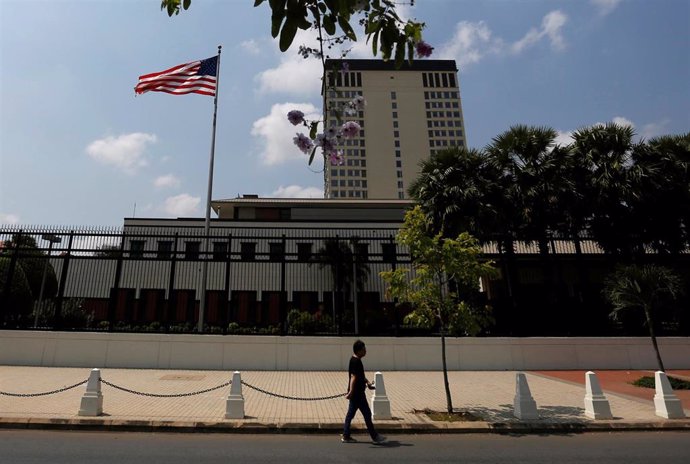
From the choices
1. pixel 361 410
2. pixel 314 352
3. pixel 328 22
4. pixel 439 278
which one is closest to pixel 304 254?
pixel 314 352

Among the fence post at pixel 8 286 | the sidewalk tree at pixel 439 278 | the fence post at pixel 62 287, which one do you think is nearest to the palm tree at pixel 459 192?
the sidewalk tree at pixel 439 278

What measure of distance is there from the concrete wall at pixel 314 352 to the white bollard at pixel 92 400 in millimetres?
5578

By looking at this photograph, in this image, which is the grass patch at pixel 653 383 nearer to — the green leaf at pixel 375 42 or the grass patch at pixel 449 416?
the grass patch at pixel 449 416

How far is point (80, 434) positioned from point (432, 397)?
7071 mm

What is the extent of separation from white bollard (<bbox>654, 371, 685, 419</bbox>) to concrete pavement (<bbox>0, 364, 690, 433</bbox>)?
0.51ft

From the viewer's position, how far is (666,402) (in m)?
7.82

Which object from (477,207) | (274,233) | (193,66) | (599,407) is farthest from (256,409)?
(274,233)

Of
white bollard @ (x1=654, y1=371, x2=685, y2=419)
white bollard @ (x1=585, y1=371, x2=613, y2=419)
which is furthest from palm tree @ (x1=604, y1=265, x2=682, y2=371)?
white bollard @ (x1=585, y1=371, x2=613, y2=419)

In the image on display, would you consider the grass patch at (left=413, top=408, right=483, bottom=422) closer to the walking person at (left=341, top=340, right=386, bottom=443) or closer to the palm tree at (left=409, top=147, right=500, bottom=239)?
the walking person at (left=341, top=340, right=386, bottom=443)

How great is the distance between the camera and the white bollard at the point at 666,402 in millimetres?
7766

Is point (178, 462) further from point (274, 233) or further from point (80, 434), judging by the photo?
point (274, 233)

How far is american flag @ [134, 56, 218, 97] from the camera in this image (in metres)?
A: 15.7

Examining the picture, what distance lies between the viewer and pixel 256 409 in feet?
26.9

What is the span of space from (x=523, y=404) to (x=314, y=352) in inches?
285
